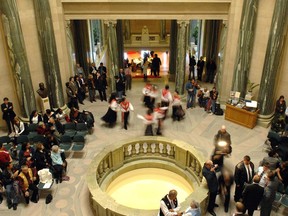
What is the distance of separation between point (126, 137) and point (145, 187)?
2.33 metres

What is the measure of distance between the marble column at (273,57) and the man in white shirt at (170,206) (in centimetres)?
684

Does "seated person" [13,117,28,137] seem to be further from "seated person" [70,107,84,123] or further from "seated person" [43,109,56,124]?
"seated person" [70,107,84,123]

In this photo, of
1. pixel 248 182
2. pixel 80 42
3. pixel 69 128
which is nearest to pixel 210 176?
pixel 248 182

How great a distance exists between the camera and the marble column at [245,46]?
11.7 metres

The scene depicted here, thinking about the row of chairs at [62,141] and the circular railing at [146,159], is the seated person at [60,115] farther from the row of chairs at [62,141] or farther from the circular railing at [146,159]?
the circular railing at [146,159]

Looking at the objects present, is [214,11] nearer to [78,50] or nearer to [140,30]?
[78,50]

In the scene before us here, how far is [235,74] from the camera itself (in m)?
12.9

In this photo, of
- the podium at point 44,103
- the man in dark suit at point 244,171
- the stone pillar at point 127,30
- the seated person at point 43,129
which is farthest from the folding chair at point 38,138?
the stone pillar at point 127,30

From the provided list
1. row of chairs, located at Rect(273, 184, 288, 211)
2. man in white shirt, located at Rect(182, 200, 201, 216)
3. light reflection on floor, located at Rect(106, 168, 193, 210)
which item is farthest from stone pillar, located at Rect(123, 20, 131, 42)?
man in white shirt, located at Rect(182, 200, 201, 216)

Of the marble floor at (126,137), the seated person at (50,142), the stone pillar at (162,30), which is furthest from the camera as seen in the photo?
the stone pillar at (162,30)

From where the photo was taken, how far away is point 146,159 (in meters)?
10.8

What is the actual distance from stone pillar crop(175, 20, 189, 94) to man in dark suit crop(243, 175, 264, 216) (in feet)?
25.7

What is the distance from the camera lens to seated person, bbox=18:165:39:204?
8.43 metres

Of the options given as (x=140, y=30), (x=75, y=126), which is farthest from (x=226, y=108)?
(x=140, y=30)
